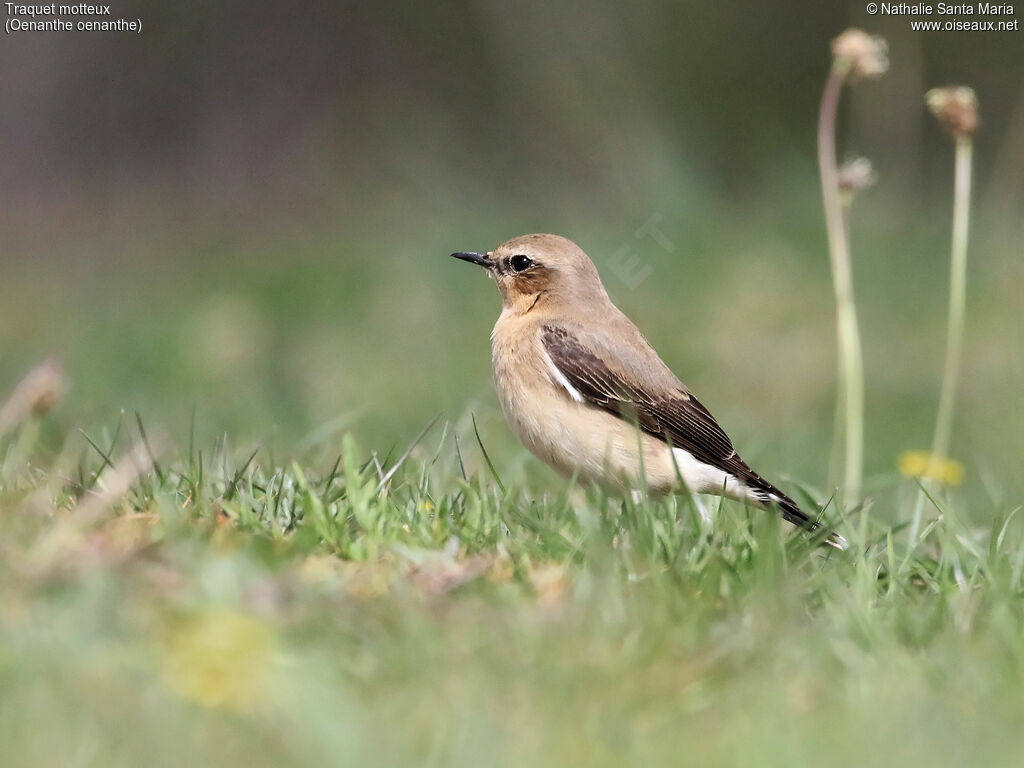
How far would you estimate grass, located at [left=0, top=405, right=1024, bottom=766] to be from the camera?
3473 millimetres

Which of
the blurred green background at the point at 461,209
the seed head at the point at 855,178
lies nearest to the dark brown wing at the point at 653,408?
the blurred green background at the point at 461,209

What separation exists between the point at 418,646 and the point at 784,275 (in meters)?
7.67

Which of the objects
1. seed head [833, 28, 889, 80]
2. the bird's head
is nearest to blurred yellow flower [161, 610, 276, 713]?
the bird's head

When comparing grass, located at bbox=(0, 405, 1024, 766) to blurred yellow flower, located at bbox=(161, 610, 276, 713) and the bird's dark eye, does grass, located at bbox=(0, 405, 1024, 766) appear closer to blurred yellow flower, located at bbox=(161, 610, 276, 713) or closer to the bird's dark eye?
blurred yellow flower, located at bbox=(161, 610, 276, 713)

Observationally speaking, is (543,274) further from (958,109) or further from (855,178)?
(958,109)

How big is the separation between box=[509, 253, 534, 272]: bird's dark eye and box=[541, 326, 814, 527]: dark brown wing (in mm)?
536

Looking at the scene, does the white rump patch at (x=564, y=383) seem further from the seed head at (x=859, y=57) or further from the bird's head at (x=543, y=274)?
the seed head at (x=859, y=57)

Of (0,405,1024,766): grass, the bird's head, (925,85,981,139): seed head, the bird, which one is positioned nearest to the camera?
(0,405,1024,766): grass

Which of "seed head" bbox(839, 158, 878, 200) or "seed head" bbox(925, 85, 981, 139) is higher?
"seed head" bbox(925, 85, 981, 139)

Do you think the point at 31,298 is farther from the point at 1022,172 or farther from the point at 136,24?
the point at 1022,172

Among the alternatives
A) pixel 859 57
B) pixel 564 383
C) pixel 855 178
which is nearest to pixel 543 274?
pixel 564 383

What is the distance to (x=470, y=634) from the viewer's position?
13.0 ft

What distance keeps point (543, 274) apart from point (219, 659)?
3885 millimetres

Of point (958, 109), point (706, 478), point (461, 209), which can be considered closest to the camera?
point (958, 109)
